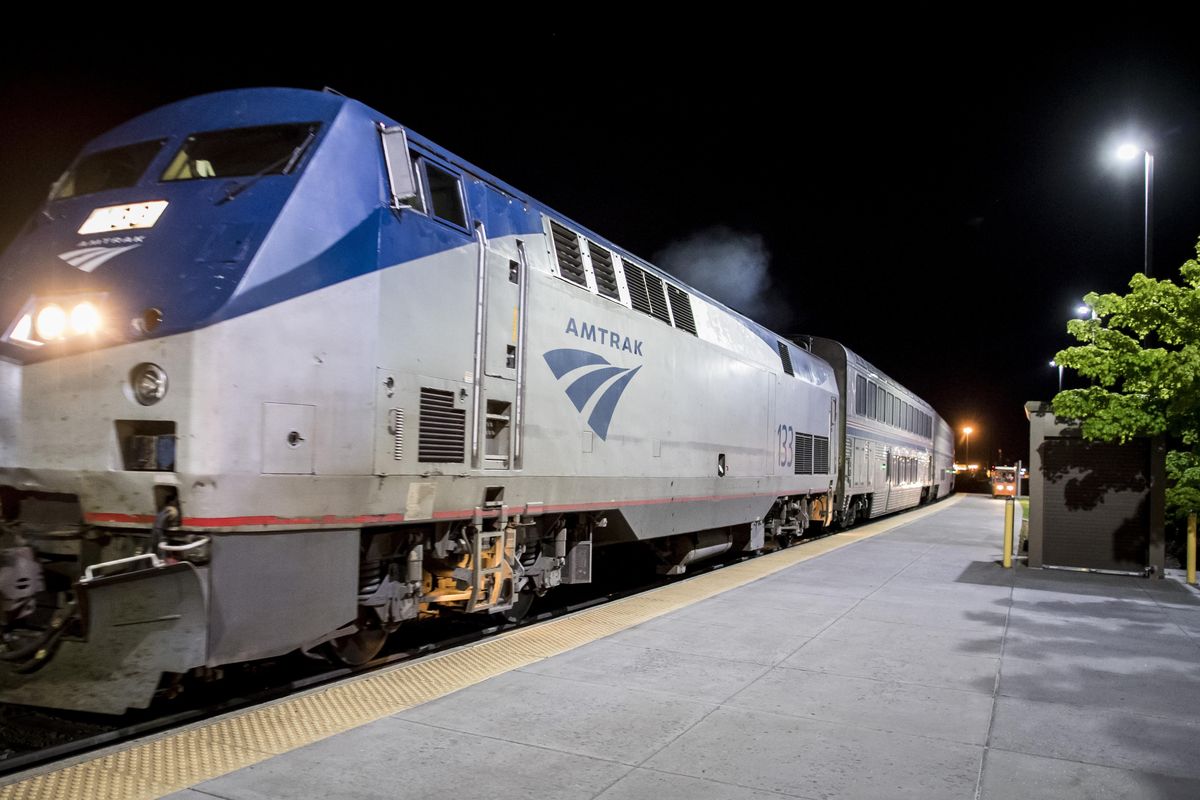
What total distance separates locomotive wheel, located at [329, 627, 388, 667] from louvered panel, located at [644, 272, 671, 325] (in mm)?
4838

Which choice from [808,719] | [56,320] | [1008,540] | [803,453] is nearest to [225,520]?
[56,320]

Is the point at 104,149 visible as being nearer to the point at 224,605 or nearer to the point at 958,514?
the point at 224,605

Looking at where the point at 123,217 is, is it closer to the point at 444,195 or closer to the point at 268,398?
the point at 268,398

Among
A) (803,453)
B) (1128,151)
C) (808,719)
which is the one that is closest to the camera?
(808,719)

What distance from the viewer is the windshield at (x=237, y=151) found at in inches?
220

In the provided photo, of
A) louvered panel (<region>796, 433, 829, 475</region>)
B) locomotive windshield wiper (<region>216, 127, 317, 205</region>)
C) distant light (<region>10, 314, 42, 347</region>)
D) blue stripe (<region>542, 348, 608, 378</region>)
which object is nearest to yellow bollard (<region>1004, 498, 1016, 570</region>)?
louvered panel (<region>796, 433, 829, 475</region>)

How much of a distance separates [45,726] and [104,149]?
150 inches

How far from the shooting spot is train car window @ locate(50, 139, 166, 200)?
5895 mm

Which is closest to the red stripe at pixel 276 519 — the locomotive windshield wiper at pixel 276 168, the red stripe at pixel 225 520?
the red stripe at pixel 225 520

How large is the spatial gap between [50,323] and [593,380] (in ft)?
14.8

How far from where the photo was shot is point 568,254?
820 centimetres

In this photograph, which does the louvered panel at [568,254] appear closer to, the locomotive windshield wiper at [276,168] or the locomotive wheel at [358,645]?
the locomotive windshield wiper at [276,168]

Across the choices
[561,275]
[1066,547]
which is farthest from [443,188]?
[1066,547]

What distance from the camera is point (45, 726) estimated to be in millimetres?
5273
